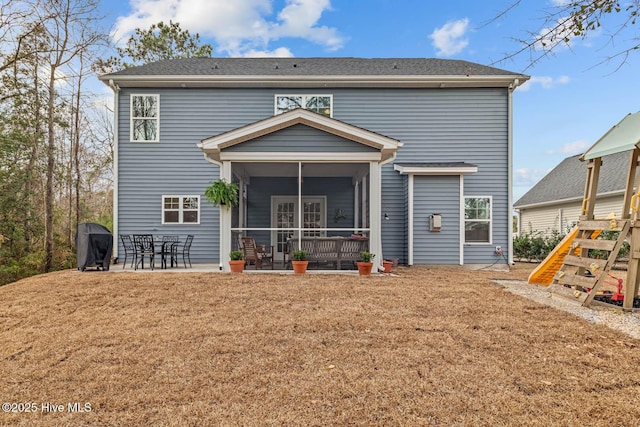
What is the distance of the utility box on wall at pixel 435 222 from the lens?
10.4m

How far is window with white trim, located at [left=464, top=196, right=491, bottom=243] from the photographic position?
10797 mm

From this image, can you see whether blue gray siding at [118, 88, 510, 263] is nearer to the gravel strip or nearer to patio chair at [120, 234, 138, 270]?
patio chair at [120, 234, 138, 270]

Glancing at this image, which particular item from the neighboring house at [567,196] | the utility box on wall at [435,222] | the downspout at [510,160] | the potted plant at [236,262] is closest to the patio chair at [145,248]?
the potted plant at [236,262]

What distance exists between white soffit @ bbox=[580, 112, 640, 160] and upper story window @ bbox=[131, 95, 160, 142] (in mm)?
10652

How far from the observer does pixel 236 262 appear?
26.7 ft

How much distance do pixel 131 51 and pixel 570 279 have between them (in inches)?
870

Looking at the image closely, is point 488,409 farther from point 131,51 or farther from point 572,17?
point 131,51

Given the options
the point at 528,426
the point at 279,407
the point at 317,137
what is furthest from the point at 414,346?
the point at 317,137

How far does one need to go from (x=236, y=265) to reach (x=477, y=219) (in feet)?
23.3

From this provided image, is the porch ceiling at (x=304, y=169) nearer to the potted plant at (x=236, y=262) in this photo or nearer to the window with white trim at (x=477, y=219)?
the potted plant at (x=236, y=262)

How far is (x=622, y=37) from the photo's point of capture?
2906mm

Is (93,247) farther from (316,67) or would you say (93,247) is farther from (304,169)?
(316,67)

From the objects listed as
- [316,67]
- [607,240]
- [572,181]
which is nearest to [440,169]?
[316,67]

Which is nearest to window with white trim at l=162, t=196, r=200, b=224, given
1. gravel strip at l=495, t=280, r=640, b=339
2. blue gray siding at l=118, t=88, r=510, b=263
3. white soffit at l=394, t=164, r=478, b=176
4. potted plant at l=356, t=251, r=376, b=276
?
blue gray siding at l=118, t=88, r=510, b=263
